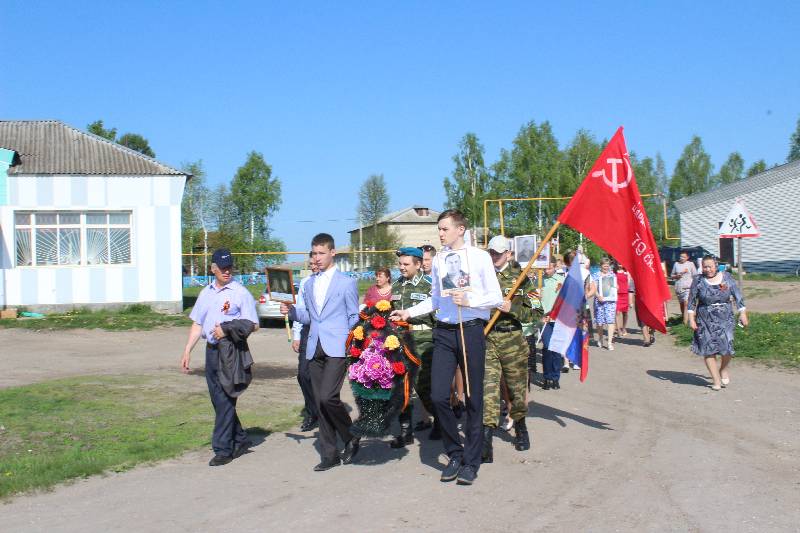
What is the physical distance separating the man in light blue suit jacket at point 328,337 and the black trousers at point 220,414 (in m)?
0.82

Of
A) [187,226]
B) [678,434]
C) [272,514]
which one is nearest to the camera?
[272,514]

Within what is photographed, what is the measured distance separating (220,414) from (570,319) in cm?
409

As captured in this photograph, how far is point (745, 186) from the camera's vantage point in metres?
40.5

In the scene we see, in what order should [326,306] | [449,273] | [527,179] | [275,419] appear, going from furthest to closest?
[527,179]
[275,419]
[326,306]
[449,273]

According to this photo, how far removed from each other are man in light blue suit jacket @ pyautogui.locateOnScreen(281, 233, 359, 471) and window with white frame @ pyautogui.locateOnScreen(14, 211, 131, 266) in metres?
18.6

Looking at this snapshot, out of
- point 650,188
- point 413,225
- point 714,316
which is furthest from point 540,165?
point 714,316

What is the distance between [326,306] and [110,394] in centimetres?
458

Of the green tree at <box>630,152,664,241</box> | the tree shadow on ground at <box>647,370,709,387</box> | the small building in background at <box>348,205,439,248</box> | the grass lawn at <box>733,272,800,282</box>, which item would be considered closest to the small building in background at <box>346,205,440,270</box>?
the small building in background at <box>348,205,439,248</box>

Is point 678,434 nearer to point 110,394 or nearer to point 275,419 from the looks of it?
point 275,419

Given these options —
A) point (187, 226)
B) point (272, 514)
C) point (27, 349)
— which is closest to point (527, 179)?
point (187, 226)

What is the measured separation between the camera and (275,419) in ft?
31.4

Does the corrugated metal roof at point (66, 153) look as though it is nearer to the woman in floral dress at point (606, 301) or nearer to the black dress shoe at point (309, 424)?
the woman in floral dress at point (606, 301)

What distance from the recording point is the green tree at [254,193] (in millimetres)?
69500

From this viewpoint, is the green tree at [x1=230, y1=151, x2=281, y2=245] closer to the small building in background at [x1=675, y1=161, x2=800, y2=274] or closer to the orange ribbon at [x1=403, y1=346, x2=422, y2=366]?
the small building in background at [x1=675, y1=161, x2=800, y2=274]
